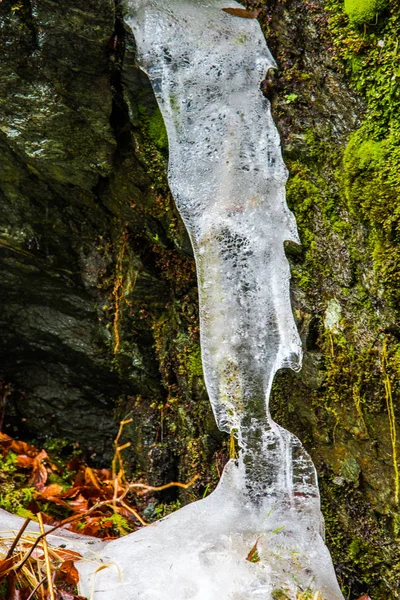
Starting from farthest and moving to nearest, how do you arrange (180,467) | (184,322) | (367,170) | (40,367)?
(40,367), (180,467), (184,322), (367,170)

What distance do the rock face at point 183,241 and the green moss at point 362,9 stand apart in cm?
3

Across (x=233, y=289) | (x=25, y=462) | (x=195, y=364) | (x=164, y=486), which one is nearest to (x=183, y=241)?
(x=233, y=289)

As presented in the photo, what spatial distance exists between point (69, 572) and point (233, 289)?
1421mm

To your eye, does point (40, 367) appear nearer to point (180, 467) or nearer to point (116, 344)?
point (116, 344)

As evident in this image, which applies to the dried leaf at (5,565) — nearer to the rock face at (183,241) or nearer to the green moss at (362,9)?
the rock face at (183,241)

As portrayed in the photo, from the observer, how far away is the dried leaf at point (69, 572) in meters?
2.23

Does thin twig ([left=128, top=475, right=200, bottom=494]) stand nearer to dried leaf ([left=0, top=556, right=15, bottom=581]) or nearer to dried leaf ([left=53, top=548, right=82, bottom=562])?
dried leaf ([left=53, top=548, right=82, bottom=562])

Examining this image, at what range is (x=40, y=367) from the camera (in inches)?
167

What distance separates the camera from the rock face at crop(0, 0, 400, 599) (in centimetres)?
245

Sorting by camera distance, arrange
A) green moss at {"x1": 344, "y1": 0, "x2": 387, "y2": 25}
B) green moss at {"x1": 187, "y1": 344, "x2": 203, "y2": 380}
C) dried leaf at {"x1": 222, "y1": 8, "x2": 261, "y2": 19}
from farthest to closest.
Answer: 1. green moss at {"x1": 187, "y1": 344, "x2": 203, "y2": 380}
2. dried leaf at {"x1": 222, "y1": 8, "x2": 261, "y2": 19}
3. green moss at {"x1": 344, "y1": 0, "x2": 387, "y2": 25}

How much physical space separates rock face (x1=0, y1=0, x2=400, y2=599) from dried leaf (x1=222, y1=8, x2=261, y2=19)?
4 centimetres

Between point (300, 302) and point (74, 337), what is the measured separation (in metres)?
1.92

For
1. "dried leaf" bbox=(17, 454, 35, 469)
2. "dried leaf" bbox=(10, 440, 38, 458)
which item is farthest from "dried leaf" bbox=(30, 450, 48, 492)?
"dried leaf" bbox=(10, 440, 38, 458)

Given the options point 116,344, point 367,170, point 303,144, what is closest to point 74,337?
point 116,344
